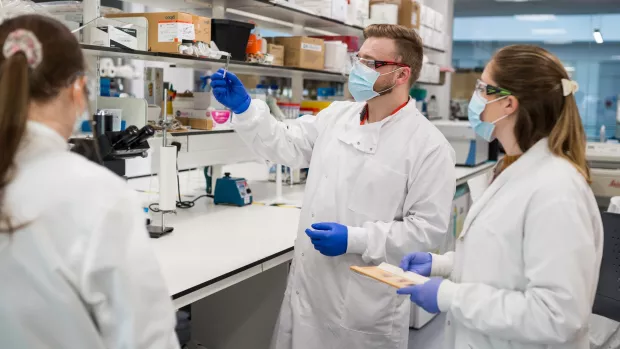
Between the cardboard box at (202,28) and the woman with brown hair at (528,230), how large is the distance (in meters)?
1.50

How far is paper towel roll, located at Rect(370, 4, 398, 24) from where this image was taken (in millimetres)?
4512

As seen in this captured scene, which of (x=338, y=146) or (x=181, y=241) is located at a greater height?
(x=338, y=146)

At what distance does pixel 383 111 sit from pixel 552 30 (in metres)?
5.09

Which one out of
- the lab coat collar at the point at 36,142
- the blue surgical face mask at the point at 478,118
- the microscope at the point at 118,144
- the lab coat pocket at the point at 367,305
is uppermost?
the blue surgical face mask at the point at 478,118

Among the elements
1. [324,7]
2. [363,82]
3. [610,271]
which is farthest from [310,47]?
[610,271]

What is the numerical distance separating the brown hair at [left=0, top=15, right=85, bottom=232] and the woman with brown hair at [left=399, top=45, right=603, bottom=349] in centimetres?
95

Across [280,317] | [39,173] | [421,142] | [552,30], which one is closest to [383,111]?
[421,142]

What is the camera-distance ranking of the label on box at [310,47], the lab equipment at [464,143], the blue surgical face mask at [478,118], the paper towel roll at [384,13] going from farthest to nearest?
the lab equipment at [464,143] < the paper towel roll at [384,13] < the label on box at [310,47] < the blue surgical face mask at [478,118]

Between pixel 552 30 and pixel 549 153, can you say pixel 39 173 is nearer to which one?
pixel 549 153

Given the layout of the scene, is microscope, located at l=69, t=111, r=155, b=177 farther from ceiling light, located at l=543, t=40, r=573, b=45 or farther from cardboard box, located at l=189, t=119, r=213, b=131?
ceiling light, located at l=543, t=40, r=573, b=45

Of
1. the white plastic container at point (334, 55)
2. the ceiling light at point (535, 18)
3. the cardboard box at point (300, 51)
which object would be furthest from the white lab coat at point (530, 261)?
the ceiling light at point (535, 18)

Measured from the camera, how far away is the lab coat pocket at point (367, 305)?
2066mm

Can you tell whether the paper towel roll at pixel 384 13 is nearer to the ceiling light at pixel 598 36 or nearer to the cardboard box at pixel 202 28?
the cardboard box at pixel 202 28

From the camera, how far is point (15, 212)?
0.96 meters
